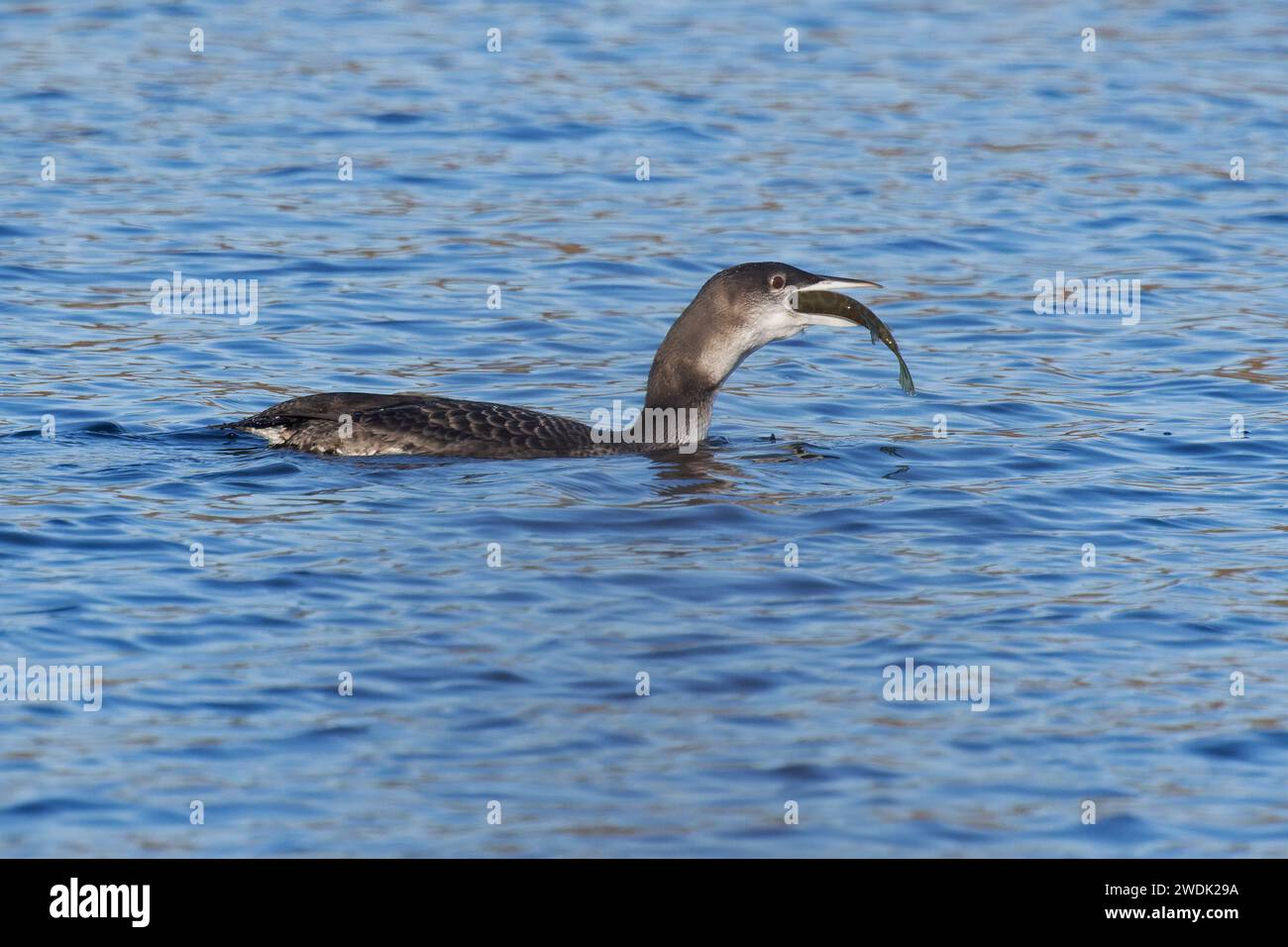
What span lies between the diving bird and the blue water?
18cm

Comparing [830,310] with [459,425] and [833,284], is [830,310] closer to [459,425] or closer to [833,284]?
[833,284]

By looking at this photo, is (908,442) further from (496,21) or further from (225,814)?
(496,21)

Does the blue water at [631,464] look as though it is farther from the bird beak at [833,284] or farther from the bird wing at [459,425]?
the bird beak at [833,284]

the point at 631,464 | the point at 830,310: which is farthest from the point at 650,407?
the point at 830,310

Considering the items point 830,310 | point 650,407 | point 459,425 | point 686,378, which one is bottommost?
point 459,425

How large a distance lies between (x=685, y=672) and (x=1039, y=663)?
1.45 metres

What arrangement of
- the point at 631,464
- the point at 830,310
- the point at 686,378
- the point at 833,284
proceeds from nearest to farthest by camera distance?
the point at 833,284 < the point at 830,310 < the point at 631,464 < the point at 686,378

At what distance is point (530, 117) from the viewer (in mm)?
18359

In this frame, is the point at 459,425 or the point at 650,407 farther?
the point at 650,407

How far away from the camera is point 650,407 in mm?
10688

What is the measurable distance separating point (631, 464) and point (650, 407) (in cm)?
51

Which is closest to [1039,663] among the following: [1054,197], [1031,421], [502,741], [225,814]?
[502,741]

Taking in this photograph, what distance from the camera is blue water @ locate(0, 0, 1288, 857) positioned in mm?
6348

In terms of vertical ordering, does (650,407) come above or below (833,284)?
below
